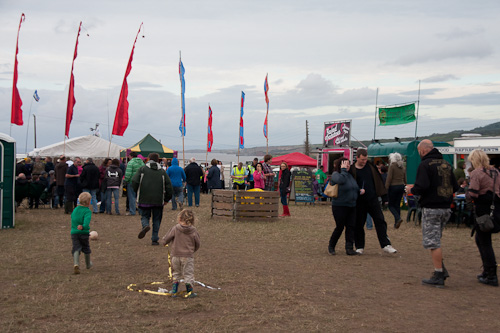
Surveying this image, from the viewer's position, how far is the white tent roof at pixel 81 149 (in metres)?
37.2

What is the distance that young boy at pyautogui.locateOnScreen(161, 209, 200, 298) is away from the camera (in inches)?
254

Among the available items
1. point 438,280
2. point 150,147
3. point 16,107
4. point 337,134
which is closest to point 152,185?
point 438,280

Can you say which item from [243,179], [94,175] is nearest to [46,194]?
[94,175]

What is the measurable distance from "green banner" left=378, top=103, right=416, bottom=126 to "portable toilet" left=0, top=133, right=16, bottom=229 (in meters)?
17.3

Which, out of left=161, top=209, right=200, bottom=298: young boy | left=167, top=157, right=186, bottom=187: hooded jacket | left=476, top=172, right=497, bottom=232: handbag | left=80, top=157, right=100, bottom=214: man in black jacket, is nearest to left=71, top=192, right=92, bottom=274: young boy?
left=161, top=209, right=200, bottom=298: young boy

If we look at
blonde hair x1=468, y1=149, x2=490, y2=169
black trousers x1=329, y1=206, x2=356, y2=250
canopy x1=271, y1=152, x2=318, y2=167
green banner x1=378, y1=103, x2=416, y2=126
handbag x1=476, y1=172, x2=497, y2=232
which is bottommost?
black trousers x1=329, y1=206, x2=356, y2=250

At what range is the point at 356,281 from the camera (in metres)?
7.49

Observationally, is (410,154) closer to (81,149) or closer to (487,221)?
(487,221)

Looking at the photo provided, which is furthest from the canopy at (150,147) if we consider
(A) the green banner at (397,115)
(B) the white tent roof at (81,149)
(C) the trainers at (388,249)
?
(C) the trainers at (388,249)

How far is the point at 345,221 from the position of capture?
9711 millimetres

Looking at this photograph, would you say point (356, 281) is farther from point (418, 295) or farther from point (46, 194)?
point (46, 194)

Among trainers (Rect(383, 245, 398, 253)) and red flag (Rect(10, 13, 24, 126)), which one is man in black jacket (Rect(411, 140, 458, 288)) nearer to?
trainers (Rect(383, 245, 398, 253))

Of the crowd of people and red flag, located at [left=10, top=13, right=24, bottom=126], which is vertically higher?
red flag, located at [left=10, top=13, right=24, bottom=126]

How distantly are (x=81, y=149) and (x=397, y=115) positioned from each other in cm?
2299
